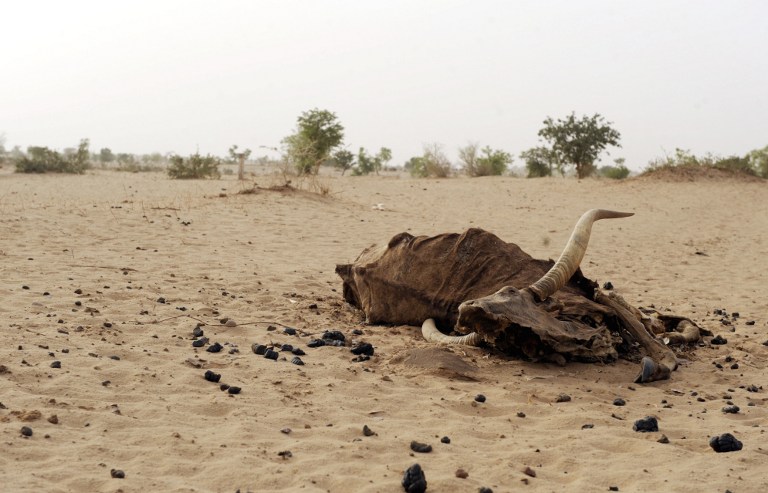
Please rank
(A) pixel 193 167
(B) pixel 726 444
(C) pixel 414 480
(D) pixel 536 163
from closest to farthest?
(C) pixel 414 480
(B) pixel 726 444
(A) pixel 193 167
(D) pixel 536 163

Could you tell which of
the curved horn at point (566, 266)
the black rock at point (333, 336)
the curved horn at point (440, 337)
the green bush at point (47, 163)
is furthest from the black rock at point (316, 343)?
the green bush at point (47, 163)

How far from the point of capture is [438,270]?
6.34 metres

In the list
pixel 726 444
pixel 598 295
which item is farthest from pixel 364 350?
pixel 726 444

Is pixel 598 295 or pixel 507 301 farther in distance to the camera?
pixel 598 295

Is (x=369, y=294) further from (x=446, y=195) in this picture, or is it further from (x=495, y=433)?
(x=446, y=195)

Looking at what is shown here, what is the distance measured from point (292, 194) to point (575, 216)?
20.0 feet

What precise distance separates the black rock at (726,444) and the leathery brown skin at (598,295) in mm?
1195

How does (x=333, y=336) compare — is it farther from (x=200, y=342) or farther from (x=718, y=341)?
(x=718, y=341)

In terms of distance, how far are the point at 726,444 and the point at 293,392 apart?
2346mm

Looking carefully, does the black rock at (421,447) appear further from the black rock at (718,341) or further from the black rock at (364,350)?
the black rock at (718,341)

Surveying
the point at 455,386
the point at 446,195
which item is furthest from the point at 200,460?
the point at 446,195

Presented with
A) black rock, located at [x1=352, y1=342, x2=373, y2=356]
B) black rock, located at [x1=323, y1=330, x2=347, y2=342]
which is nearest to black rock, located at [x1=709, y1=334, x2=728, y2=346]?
black rock, located at [x1=352, y1=342, x2=373, y2=356]

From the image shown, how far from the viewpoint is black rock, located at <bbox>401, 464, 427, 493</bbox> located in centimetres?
330

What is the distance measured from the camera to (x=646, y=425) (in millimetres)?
4211
